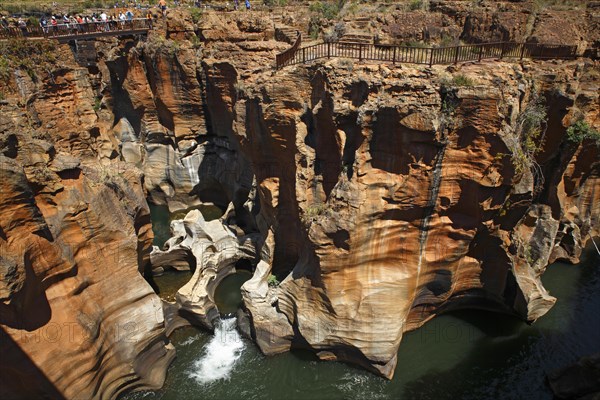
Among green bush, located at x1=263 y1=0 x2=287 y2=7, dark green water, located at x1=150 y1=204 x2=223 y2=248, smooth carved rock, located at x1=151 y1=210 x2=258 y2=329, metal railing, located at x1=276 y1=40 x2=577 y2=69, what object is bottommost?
dark green water, located at x1=150 y1=204 x2=223 y2=248

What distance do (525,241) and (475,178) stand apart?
18.5 ft

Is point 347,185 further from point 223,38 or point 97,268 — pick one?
point 223,38

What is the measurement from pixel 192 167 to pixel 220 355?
12.5m

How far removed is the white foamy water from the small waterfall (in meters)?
10.6

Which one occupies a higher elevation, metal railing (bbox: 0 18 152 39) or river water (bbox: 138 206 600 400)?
metal railing (bbox: 0 18 152 39)

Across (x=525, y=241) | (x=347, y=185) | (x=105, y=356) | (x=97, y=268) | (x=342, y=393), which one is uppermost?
(x=347, y=185)

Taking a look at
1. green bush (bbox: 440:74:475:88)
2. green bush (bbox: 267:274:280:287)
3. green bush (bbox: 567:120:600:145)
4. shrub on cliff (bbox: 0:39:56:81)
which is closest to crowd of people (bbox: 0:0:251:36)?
shrub on cliff (bbox: 0:39:56:81)

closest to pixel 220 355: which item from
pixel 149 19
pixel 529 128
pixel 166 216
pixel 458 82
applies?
pixel 166 216

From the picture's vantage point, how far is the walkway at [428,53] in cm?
1230

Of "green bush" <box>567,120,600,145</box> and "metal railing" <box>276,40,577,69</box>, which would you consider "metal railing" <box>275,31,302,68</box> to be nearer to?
"metal railing" <box>276,40,577,69</box>

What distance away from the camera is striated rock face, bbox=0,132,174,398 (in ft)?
30.9

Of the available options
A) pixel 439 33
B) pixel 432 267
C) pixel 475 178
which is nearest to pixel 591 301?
pixel 432 267

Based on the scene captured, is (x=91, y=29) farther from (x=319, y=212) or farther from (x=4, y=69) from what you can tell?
(x=319, y=212)

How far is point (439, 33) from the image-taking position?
19.8m
